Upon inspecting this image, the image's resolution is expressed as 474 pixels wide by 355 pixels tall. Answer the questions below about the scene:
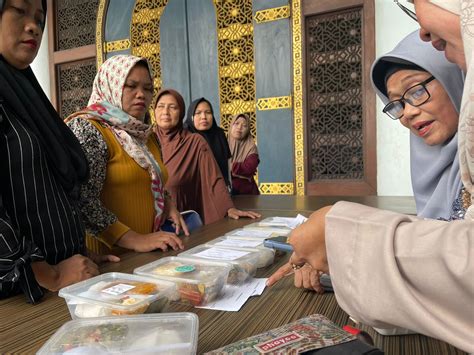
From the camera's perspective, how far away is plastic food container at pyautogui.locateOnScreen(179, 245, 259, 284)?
899 millimetres

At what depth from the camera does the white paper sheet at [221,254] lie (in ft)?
3.17

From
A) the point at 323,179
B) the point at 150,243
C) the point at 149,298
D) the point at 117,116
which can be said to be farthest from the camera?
the point at 323,179

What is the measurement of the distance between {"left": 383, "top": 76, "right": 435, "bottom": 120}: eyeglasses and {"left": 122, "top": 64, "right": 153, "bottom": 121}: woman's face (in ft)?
3.24

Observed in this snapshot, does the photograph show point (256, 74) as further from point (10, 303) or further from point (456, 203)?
point (10, 303)

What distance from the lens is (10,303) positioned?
842 millimetres

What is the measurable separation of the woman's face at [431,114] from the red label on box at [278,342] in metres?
0.83

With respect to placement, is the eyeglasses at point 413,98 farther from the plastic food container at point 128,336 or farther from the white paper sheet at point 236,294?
the plastic food container at point 128,336

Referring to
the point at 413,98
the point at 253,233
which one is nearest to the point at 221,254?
the point at 253,233

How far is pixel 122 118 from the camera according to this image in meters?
1.52

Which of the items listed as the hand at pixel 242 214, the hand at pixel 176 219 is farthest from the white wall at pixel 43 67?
the hand at pixel 242 214

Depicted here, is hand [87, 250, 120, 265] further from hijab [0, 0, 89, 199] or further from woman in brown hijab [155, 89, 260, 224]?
woman in brown hijab [155, 89, 260, 224]

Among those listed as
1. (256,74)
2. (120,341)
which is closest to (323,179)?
(256,74)

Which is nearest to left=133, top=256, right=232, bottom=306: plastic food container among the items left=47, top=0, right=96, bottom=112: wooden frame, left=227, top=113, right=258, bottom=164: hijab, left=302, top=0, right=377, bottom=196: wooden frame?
left=227, top=113, right=258, bottom=164: hijab

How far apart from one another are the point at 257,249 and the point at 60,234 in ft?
1.77
